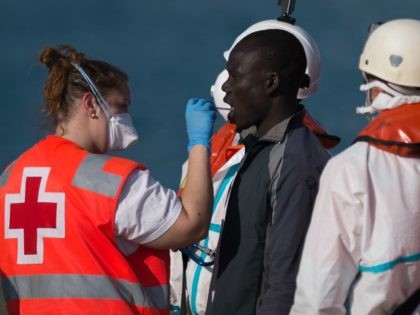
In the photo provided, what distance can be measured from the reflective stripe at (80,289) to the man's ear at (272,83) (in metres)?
1.13

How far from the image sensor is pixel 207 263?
6086 millimetres

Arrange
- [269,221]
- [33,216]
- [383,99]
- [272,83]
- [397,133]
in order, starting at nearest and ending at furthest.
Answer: [397,133]
[383,99]
[269,221]
[33,216]
[272,83]

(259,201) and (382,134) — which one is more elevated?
(382,134)

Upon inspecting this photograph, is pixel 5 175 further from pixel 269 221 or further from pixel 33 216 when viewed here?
pixel 269 221

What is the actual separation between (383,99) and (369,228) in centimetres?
67

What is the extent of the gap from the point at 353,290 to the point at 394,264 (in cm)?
23

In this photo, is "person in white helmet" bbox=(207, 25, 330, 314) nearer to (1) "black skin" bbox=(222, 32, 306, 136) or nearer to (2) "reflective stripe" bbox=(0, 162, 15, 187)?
(1) "black skin" bbox=(222, 32, 306, 136)

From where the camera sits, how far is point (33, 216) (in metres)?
5.31

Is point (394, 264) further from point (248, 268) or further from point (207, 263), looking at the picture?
point (207, 263)

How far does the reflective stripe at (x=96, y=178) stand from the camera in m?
5.22

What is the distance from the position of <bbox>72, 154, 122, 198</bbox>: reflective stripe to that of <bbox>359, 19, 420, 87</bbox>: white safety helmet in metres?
1.31

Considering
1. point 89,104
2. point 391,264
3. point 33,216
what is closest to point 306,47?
point 89,104

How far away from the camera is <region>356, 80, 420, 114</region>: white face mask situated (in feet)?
16.0

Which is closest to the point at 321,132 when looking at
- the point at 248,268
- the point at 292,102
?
the point at 292,102
